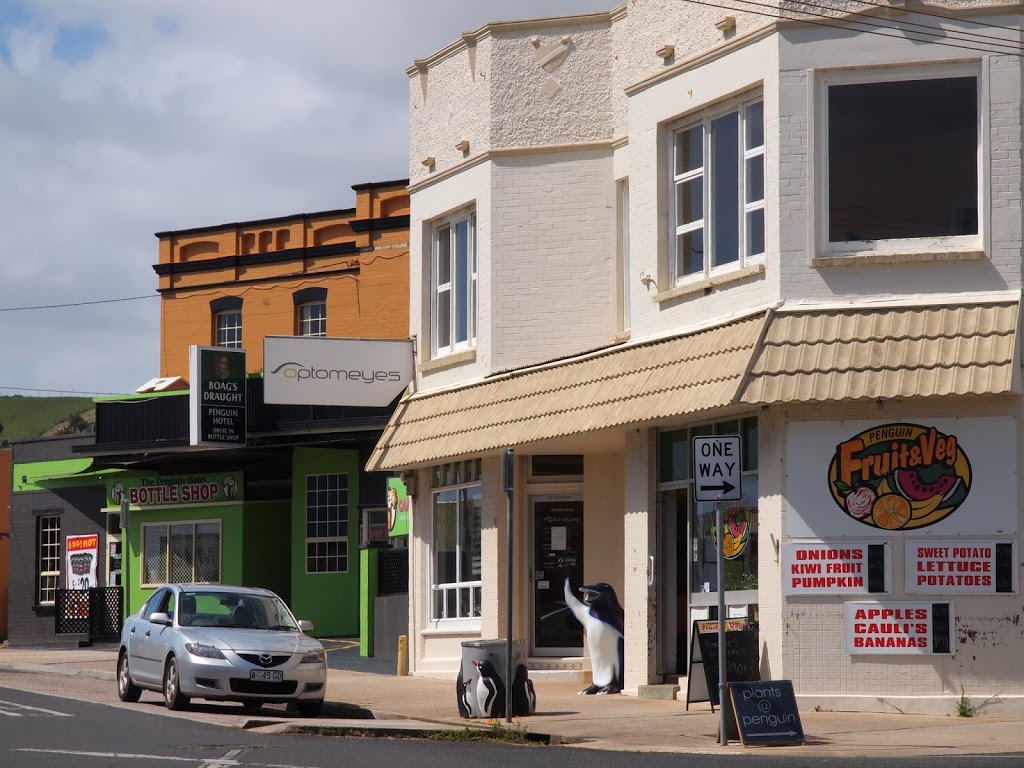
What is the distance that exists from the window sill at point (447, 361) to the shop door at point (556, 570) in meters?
2.21


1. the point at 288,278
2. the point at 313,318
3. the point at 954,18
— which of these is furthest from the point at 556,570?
the point at 288,278

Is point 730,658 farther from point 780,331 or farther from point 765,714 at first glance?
point 780,331

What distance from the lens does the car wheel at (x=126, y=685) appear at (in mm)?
18875

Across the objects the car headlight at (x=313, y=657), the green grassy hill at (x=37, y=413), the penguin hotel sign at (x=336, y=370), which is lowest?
the car headlight at (x=313, y=657)

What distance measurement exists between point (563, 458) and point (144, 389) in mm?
17313

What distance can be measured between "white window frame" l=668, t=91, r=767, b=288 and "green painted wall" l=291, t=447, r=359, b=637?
1410 cm

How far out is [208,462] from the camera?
32906mm

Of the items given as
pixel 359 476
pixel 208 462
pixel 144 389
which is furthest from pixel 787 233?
pixel 144 389

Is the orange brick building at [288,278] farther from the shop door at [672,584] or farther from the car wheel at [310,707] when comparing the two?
the car wheel at [310,707]

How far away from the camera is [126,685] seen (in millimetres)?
18938

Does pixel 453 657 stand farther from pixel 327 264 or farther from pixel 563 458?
pixel 327 264

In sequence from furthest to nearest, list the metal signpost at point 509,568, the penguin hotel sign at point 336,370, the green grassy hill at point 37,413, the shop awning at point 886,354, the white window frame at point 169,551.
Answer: the green grassy hill at point 37,413 < the white window frame at point 169,551 < the penguin hotel sign at point 336,370 < the shop awning at point 886,354 < the metal signpost at point 509,568

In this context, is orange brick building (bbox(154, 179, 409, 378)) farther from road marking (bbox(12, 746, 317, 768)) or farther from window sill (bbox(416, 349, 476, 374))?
road marking (bbox(12, 746, 317, 768))

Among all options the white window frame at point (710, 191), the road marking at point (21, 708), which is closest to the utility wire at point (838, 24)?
the white window frame at point (710, 191)
